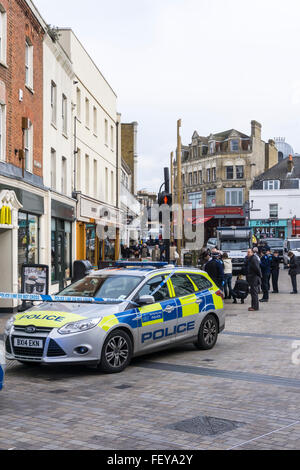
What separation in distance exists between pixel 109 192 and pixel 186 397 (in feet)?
92.6

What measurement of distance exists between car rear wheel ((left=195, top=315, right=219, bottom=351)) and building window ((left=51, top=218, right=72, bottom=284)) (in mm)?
11850

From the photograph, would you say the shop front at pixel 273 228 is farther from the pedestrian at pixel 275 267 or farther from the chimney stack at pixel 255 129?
the pedestrian at pixel 275 267

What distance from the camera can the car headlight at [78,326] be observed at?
8.38 m

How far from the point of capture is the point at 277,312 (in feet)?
55.3

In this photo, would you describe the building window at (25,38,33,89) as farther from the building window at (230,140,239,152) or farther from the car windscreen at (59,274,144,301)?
the building window at (230,140,239,152)

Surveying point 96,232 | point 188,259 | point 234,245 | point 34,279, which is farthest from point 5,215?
point 234,245

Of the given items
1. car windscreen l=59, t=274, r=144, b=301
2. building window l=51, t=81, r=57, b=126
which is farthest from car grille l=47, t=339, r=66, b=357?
building window l=51, t=81, r=57, b=126

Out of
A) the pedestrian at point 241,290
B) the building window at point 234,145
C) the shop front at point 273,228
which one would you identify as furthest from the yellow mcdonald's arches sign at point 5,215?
the building window at point 234,145

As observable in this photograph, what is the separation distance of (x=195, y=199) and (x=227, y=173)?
228 inches

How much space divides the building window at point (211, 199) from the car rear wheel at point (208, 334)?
2341 inches

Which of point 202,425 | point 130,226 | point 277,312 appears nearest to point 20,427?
point 202,425

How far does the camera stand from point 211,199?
70.7 meters

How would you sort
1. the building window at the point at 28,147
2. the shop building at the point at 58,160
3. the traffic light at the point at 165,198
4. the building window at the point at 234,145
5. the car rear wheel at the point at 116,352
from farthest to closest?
the building window at the point at 234,145 → the shop building at the point at 58,160 → the building window at the point at 28,147 → the traffic light at the point at 165,198 → the car rear wheel at the point at 116,352
